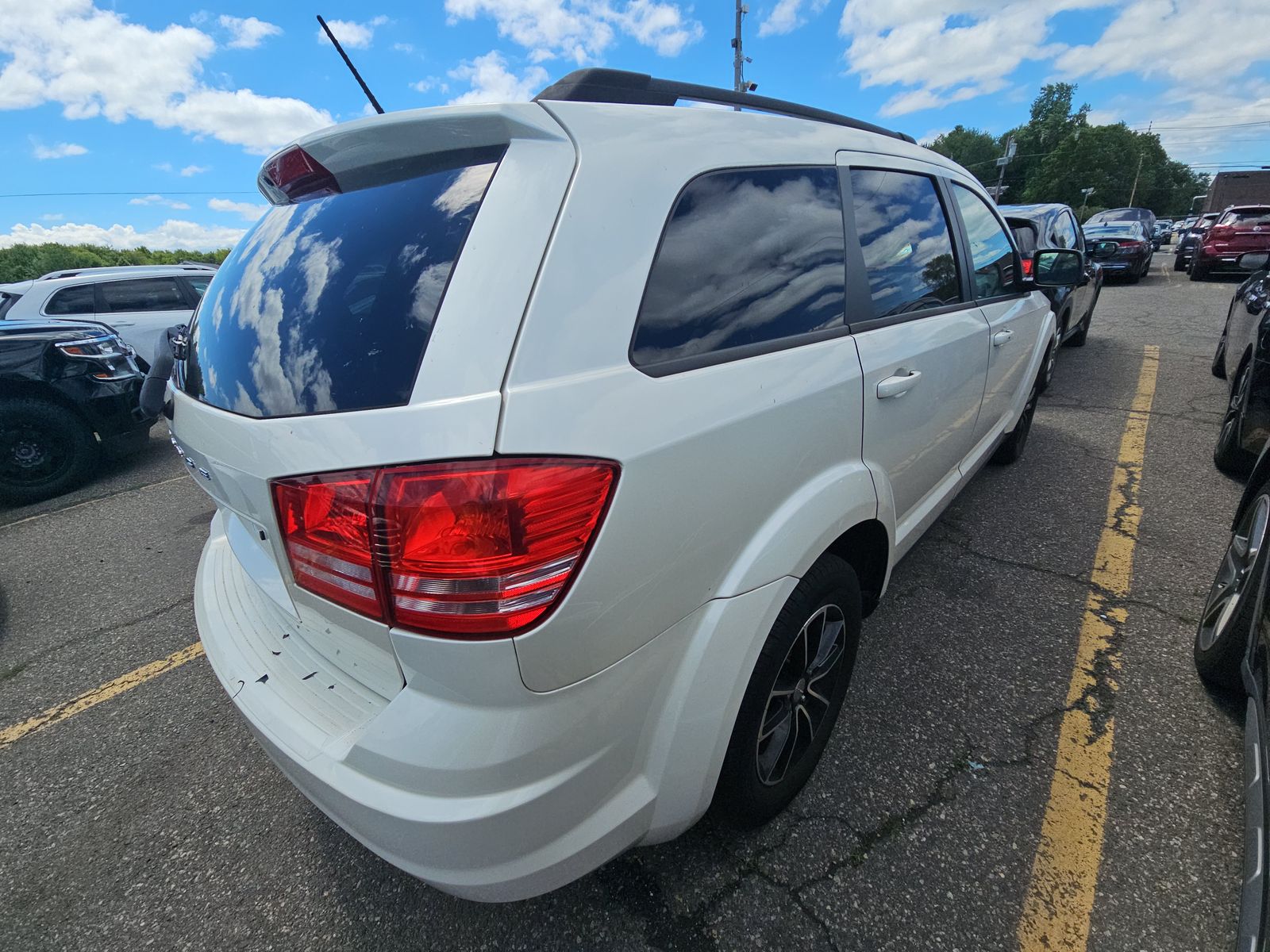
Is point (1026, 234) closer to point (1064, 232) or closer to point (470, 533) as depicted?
point (1064, 232)

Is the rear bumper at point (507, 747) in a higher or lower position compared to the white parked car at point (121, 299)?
lower

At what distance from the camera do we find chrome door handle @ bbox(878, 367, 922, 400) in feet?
5.91

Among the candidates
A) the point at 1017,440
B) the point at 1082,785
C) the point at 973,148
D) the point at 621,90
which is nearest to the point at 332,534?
the point at 621,90

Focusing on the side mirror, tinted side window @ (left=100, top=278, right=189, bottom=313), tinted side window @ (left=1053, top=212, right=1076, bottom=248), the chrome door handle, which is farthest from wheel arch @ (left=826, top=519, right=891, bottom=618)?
tinted side window @ (left=100, top=278, right=189, bottom=313)

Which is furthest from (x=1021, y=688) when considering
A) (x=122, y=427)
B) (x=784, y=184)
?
(x=122, y=427)

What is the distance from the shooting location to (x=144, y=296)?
762 centimetres

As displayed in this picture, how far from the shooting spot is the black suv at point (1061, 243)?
6156 millimetres

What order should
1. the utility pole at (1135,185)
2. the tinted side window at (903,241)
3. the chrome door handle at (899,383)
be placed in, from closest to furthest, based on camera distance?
the chrome door handle at (899,383) < the tinted side window at (903,241) < the utility pole at (1135,185)

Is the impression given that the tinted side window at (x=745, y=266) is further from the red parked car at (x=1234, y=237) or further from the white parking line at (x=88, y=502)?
the red parked car at (x=1234, y=237)

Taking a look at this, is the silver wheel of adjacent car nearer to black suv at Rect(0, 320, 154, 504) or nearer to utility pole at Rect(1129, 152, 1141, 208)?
black suv at Rect(0, 320, 154, 504)

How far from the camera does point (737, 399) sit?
132cm

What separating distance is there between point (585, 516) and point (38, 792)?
7.73ft

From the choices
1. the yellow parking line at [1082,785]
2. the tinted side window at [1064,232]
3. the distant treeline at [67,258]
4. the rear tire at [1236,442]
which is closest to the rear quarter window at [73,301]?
the yellow parking line at [1082,785]

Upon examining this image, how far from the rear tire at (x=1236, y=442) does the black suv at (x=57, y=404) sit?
7261mm
